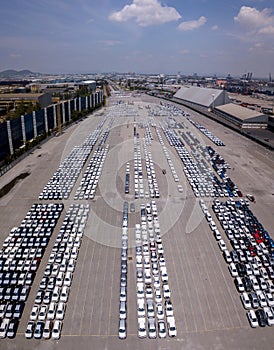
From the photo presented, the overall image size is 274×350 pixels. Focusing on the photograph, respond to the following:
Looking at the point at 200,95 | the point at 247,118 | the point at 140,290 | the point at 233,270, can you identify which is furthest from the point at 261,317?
the point at 200,95

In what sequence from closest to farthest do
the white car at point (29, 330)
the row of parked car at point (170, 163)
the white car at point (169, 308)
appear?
the white car at point (29, 330) < the white car at point (169, 308) < the row of parked car at point (170, 163)

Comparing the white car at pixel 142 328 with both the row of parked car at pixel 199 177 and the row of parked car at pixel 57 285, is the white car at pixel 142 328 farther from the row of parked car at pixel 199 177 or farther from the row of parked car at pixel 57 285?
the row of parked car at pixel 199 177

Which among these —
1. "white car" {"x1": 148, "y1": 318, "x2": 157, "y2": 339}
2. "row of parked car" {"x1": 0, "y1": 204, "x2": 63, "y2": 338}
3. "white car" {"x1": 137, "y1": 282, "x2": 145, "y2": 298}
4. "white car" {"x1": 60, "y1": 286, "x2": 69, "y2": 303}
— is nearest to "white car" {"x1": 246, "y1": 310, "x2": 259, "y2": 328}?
"white car" {"x1": 148, "y1": 318, "x2": 157, "y2": 339}

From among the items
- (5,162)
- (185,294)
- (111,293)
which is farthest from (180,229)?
(5,162)

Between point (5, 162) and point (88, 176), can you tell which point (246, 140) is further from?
point (5, 162)

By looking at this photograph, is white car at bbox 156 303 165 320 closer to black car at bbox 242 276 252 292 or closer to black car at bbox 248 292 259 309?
black car at bbox 248 292 259 309

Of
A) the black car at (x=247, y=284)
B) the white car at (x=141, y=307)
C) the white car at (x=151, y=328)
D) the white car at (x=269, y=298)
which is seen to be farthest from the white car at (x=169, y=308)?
the white car at (x=269, y=298)

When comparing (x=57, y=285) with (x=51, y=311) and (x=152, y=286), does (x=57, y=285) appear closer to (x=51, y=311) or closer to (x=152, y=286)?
(x=51, y=311)

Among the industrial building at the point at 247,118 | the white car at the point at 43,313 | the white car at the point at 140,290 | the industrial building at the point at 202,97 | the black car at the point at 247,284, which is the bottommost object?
the white car at the point at 43,313
